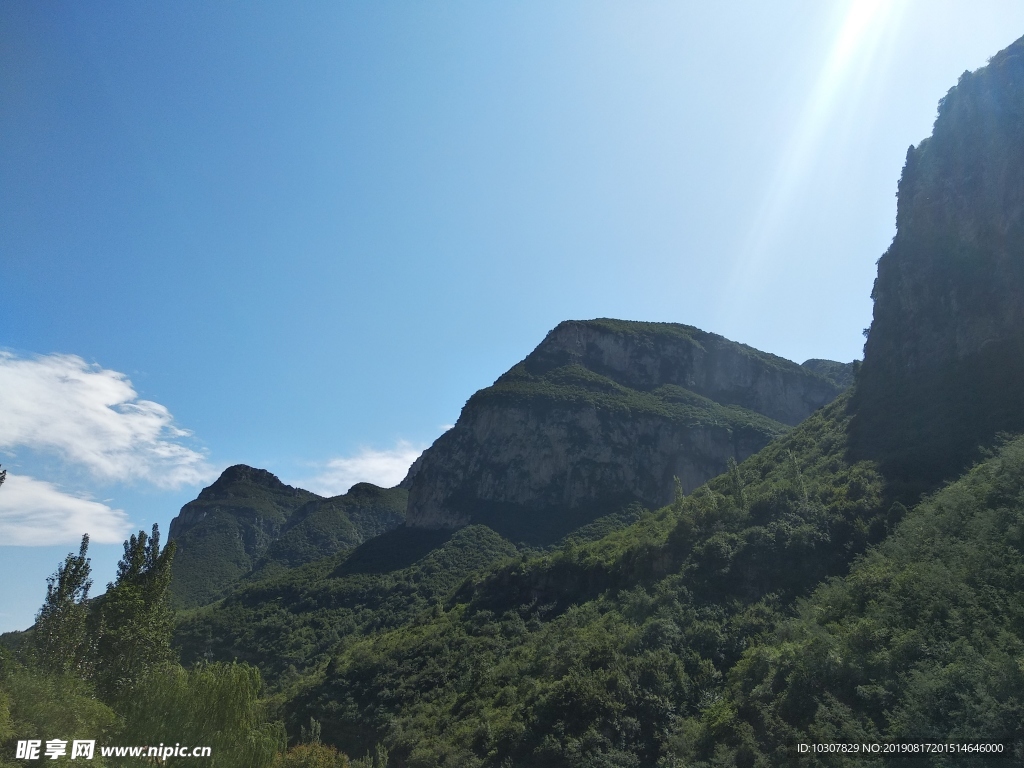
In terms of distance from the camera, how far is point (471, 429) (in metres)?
120

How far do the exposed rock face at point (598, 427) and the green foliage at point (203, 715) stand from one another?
73.7 meters

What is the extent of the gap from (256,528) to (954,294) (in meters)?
169

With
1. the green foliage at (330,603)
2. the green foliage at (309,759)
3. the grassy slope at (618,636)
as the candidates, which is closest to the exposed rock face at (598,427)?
the green foliage at (330,603)

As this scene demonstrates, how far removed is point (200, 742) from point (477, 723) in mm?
16814

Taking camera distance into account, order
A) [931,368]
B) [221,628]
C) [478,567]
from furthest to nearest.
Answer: [478,567] < [221,628] < [931,368]

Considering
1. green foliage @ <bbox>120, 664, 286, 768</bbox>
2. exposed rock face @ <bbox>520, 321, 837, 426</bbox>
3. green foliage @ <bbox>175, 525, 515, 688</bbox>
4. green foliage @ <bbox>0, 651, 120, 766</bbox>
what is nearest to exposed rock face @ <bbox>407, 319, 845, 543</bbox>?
exposed rock face @ <bbox>520, 321, 837, 426</bbox>

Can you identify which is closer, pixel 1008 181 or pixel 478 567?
pixel 1008 181

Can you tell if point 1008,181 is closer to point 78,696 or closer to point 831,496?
point 831,496

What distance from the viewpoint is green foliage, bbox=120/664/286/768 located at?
57.8 feet

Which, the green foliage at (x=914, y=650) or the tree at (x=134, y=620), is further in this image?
the tree at (x=134, y=620)

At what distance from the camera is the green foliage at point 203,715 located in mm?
17625

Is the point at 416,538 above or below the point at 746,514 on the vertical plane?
above

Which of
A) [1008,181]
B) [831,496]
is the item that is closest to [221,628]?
[831,496]

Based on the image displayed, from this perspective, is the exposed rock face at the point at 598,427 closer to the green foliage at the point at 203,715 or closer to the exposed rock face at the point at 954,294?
the exposed rock face at the point at 954,294
